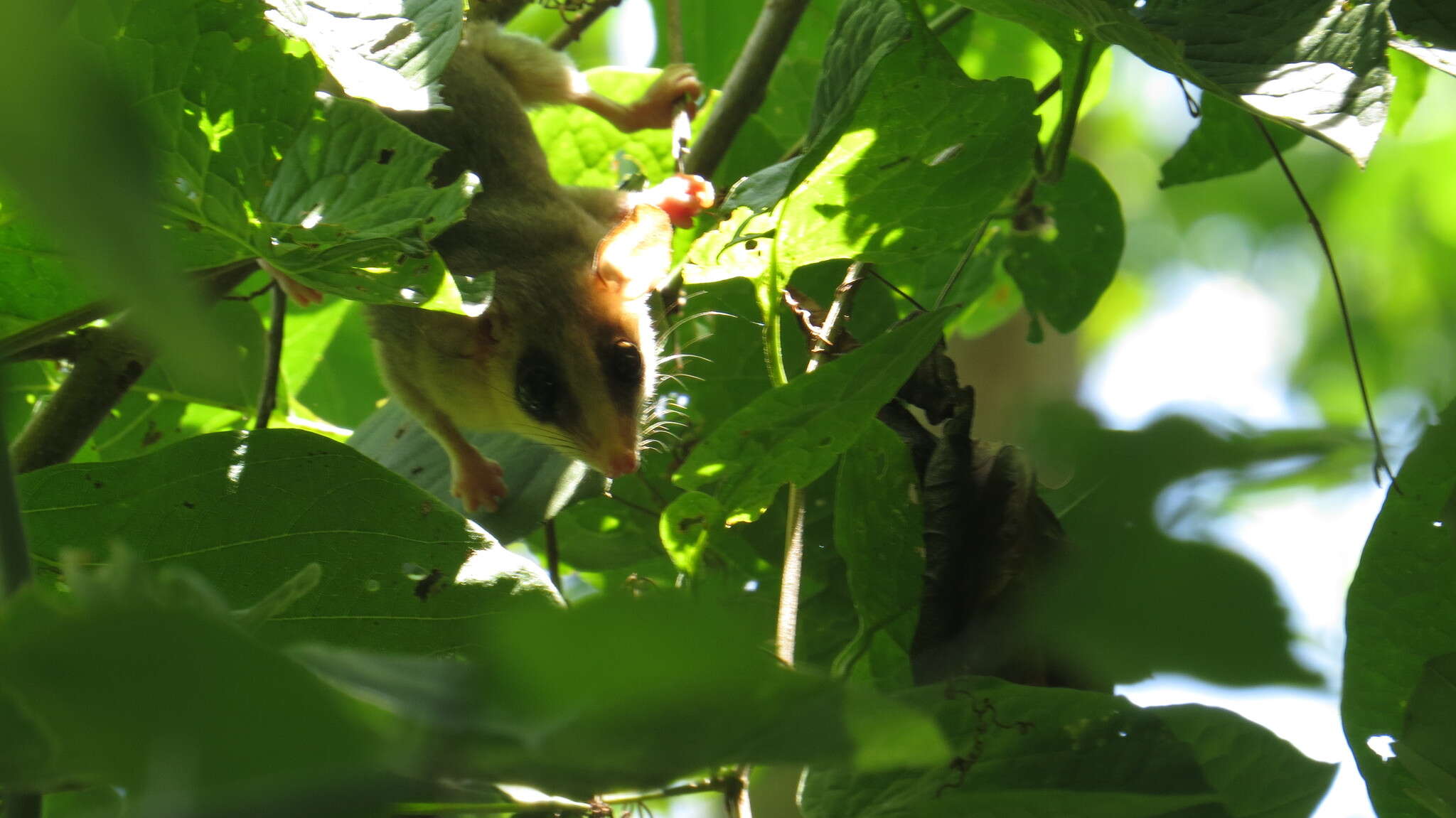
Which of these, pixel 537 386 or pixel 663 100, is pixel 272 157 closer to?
pixel 537 386

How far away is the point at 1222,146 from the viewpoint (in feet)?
7.51

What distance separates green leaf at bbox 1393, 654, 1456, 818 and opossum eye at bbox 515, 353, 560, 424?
6.18 ft

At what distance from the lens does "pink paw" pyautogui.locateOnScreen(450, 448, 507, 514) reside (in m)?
2.19

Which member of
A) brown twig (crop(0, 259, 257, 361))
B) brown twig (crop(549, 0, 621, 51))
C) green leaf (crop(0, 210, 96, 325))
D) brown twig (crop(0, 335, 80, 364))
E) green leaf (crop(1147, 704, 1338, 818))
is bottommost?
green leaf (crop(1147, 704, 1338, 818))

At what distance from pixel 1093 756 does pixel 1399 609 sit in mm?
494

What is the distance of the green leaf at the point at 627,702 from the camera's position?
566mm

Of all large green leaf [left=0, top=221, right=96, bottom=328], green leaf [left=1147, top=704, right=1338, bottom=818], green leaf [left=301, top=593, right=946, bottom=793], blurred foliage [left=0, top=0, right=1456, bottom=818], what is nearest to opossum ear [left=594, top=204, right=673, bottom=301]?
blurred foliage [left=0, top=0, right=1456, bottom=818]

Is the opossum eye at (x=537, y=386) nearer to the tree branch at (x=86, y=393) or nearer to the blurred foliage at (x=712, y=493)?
the blurred foliage at (x=712, y=493)

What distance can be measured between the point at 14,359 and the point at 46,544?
568 millimetres

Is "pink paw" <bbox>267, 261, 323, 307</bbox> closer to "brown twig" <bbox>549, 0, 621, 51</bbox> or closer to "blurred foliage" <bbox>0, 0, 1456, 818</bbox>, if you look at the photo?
"blurred foliage" <bbox>0, 0, 1456, 818</bbox>

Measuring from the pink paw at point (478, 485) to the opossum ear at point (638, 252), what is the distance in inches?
17.2

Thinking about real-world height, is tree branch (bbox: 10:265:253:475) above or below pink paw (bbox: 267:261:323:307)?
below

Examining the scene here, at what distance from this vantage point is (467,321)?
2908mm

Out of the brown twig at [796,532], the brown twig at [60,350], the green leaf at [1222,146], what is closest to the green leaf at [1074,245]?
the green leaf at [1222,146]
